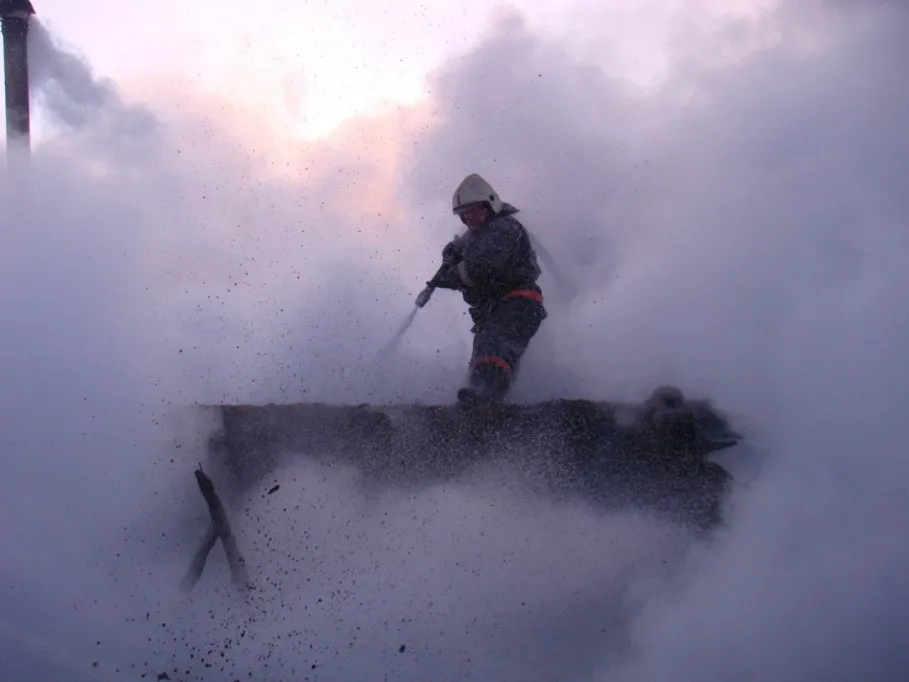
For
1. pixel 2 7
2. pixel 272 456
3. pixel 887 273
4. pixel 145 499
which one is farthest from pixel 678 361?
pixel 2 7

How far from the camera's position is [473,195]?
7.55 metres

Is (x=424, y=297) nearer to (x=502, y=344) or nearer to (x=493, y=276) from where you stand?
(x=493, y=276)

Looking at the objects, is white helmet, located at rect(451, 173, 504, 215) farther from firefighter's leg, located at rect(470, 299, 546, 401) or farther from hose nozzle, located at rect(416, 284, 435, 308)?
firefighter's leg, located at rect(470, 299, 546, 401)

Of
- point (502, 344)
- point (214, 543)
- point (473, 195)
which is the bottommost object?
point (214, 543)

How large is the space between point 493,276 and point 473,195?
2.23ft

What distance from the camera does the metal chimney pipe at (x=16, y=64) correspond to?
10.5 meters

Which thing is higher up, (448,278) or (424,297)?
(448,278)

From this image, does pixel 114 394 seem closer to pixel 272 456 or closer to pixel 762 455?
pixel 272 456

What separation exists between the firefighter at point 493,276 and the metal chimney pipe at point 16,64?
218 inches

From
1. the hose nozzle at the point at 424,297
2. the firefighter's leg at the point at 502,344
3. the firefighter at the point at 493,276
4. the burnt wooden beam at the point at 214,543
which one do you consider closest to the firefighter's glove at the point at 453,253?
the firefighter at the point at 493,276

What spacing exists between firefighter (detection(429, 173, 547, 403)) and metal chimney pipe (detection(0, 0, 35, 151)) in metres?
5.55

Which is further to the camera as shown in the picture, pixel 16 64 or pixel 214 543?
pixel 16 64

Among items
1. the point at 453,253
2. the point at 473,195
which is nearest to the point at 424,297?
the point at 453,253

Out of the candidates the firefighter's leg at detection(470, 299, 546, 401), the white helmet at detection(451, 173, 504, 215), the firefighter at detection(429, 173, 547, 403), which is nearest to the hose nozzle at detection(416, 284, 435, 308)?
the firefighter at detection(429, 173, 547, 403)
